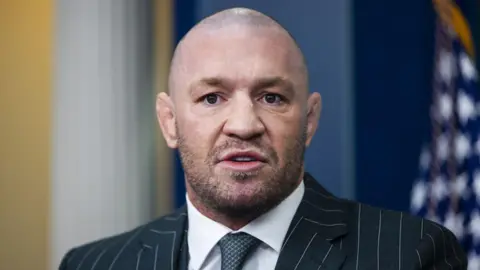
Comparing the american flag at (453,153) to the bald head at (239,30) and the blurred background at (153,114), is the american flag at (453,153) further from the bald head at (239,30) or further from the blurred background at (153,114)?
the bald head at (239,30)

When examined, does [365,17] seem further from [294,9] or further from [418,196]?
[418,196]

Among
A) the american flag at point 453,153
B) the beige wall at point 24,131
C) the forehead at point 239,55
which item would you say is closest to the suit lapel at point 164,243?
the forehead at point 239,55

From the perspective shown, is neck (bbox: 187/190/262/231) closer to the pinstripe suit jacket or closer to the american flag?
the pinstripe suit jacket

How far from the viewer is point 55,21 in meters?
2.00

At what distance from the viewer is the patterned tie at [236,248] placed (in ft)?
4.59

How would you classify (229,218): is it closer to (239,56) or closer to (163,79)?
(239,56)

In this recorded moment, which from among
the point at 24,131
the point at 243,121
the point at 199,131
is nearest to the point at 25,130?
the point at 24,131

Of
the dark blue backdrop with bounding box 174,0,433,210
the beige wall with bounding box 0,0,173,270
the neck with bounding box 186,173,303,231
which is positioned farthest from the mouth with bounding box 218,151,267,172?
the beige wall with bounding box 0,0,173,270

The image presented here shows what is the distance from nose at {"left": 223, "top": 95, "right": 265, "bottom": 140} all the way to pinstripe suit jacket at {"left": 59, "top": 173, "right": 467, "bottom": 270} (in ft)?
0.77

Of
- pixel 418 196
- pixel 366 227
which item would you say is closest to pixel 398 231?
pixel 366 227

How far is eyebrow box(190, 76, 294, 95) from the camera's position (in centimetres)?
138

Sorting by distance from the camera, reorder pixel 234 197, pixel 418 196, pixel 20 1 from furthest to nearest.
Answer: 1. pixel 418 196
2. pixel 20 1
3. pixel 234 197

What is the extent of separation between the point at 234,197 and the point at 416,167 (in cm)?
94

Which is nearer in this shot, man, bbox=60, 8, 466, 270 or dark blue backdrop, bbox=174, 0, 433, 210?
man, bbox=60, 8, 466, 270
